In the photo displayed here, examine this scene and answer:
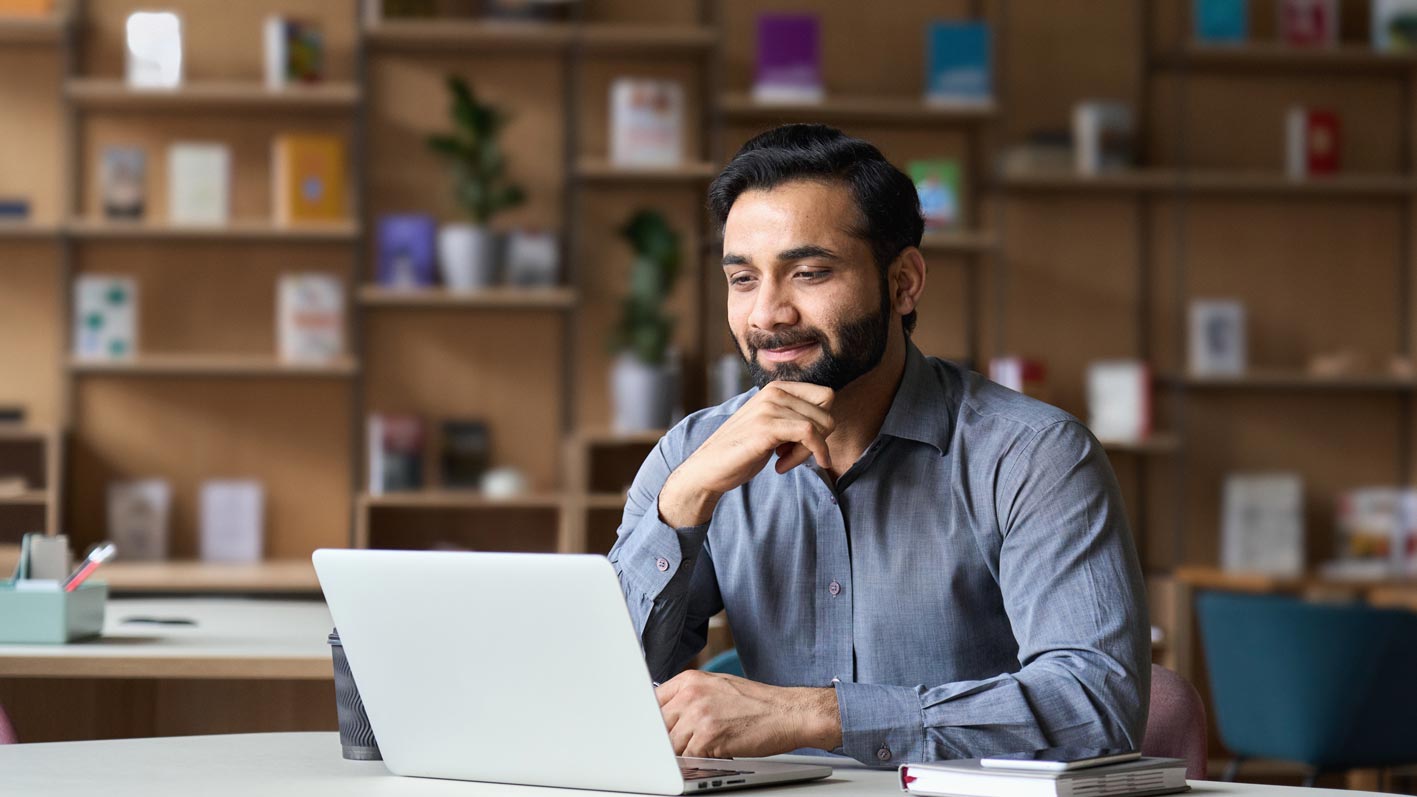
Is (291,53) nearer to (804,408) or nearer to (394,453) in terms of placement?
(394,453)

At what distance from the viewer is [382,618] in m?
→ 1.38

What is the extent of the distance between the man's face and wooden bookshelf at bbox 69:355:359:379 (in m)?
3.13

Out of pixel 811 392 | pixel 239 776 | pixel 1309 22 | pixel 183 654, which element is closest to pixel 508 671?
pixel 239 776

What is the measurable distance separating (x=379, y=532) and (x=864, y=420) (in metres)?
3.17

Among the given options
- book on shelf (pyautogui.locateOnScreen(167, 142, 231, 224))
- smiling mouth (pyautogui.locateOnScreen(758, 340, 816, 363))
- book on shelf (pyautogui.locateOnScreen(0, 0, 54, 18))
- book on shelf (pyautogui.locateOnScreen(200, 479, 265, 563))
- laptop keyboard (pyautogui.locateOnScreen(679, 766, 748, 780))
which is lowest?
book on shelf (pyautogui.locateOnScreen(200, 479, 265, 563))

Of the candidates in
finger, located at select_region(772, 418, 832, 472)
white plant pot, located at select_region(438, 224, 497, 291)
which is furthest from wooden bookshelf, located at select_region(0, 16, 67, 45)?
finger, located at select_region(772, 418, 832, 472)

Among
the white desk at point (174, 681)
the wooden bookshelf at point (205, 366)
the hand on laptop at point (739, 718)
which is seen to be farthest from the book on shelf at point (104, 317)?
the hand on laptop at point (739, 718)

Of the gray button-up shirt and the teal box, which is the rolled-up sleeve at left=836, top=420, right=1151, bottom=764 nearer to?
the gray button-up shirt

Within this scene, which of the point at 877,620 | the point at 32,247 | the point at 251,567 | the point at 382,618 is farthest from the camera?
the point at 32,247

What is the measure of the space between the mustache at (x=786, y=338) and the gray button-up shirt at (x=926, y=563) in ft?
0.39

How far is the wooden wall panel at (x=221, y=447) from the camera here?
4969 mm

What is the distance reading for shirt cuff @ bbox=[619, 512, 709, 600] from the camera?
177 cm

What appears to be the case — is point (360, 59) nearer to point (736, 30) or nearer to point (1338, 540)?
point (736, 30)

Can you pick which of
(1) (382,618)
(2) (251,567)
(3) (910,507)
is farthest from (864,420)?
(2) (251,567)
